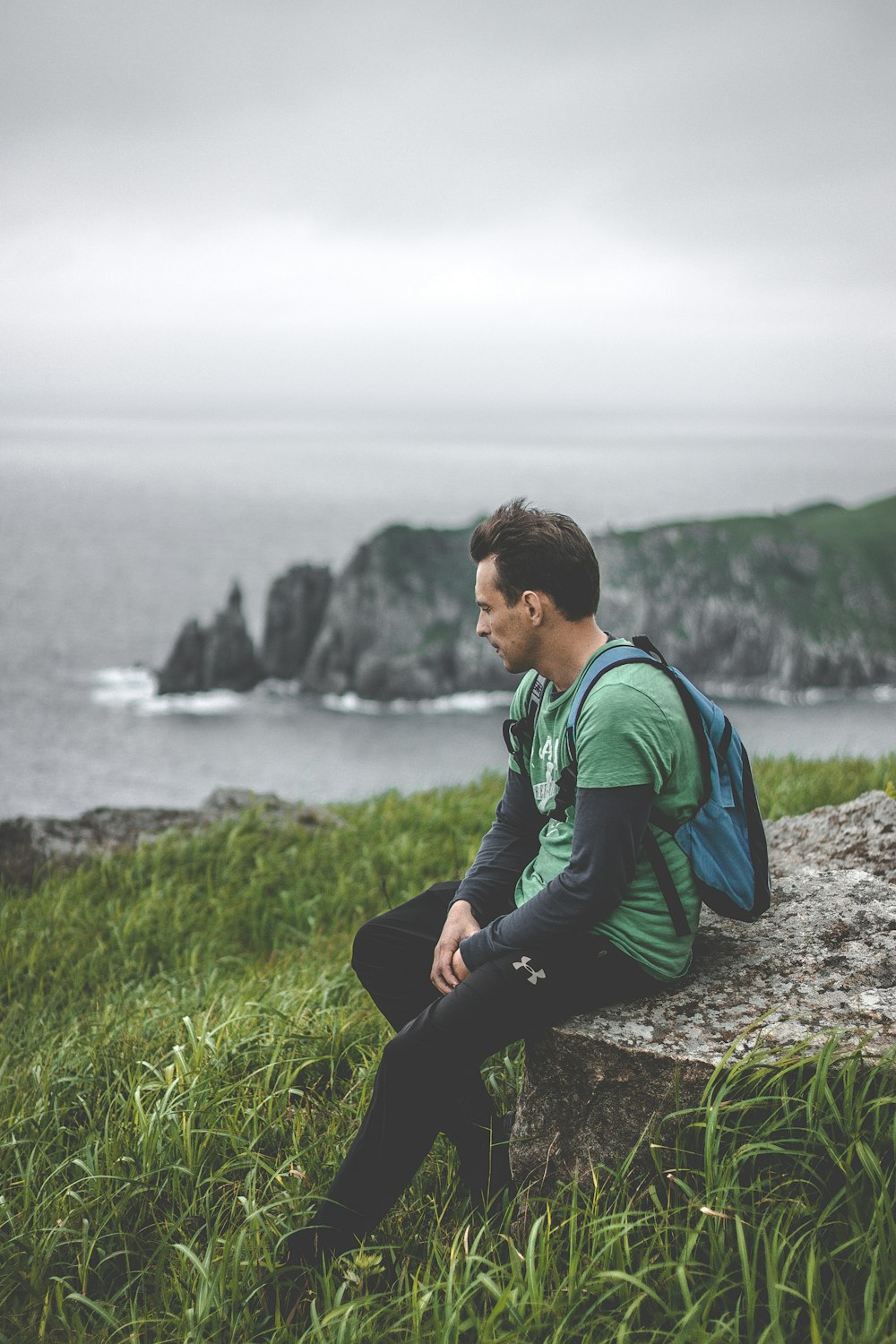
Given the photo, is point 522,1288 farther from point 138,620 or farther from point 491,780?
point 138,620

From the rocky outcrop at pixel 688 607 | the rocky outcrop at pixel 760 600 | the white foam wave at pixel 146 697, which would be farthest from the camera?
the rocky outcrop at pixel 760 600

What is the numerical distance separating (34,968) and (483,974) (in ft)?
15.2

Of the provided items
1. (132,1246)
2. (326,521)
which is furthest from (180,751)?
(326,521)

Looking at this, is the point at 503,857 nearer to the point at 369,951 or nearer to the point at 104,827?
the point at 369,951

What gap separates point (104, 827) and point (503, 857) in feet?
20.8

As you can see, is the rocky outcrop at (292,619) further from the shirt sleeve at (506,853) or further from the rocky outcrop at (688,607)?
the shirt sleeve at (506,853)

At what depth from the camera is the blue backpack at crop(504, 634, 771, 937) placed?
3172mm

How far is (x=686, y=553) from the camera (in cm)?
12862

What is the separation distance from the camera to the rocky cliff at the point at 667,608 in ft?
387

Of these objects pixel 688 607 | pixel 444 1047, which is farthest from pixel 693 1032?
pixel 688 607

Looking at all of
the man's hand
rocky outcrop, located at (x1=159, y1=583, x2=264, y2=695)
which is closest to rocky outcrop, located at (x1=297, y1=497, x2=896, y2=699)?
rocky outcrop, located at (x1=159, y1=583, x2=264, y2=695)

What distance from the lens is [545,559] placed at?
10.9 ft

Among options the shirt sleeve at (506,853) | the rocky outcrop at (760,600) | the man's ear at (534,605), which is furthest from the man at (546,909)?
the rocky outcrop at (760,600)

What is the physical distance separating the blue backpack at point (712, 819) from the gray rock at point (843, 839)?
1.41 metres
